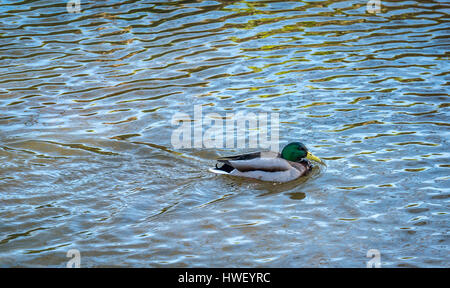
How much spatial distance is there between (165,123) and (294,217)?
11.1 ft

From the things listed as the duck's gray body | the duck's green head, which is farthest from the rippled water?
the duck's green head

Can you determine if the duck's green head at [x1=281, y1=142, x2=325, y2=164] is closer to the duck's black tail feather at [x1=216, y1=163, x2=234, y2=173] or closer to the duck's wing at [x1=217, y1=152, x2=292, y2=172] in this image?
the duck's wing at [x1=217, y1=152, x2=292, y2=172]

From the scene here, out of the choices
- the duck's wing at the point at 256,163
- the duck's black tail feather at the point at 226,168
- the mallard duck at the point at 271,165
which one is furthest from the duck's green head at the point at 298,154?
the duck's black tail feather at the point at 226,168

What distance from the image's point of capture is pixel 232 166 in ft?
31.9

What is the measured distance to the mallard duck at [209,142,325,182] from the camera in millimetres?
9719

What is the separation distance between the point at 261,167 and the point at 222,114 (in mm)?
2104

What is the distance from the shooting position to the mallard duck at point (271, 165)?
9719 mm

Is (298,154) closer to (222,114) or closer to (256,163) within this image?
(256,163)

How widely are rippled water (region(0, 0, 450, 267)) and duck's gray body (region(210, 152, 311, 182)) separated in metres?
0.15

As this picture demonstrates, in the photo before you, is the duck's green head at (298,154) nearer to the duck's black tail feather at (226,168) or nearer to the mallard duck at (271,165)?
the mallard duck at (271,165)

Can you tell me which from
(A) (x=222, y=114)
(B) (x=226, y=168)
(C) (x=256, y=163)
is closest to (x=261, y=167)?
(C) (x=256, y=163)

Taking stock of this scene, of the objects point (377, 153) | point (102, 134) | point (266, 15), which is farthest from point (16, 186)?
point (266, 15)

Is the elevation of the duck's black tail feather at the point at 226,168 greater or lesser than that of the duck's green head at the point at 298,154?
lesser

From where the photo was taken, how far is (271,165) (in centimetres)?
974
